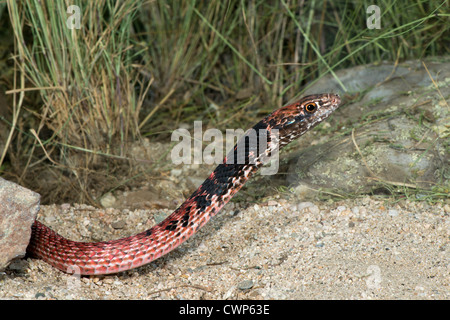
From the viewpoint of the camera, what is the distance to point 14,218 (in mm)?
3291

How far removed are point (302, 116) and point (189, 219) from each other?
3.41 feet

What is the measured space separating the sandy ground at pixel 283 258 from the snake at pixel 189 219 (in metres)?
0.13

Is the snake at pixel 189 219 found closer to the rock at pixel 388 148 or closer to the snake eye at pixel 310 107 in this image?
the snake eye at pixel 310 107

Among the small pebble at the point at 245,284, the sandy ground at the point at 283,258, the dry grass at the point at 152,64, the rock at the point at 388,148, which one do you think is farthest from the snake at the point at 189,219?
the dry grass at the point at 152,64

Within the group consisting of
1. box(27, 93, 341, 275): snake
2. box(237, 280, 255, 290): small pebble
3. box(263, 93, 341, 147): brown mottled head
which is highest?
box(263, 93, 341, 147): brown mottled head

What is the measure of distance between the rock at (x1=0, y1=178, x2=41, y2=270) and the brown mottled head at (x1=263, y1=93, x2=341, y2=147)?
5.41 feet

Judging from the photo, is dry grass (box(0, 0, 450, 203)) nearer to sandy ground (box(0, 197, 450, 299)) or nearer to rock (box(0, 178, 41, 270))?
sandy ground (box(0, 197, 450, 299))

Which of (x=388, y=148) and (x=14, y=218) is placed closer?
(x=14, y=218)

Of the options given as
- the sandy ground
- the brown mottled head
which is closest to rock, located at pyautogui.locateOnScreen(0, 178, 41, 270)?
the sandy ground

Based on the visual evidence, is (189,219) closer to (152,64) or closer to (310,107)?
(310,107)

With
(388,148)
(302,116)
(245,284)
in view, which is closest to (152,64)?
(302,116)

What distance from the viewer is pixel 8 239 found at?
129 inches

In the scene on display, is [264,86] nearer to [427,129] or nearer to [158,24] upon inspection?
[158,24]

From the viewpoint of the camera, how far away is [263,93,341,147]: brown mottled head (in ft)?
12.2
